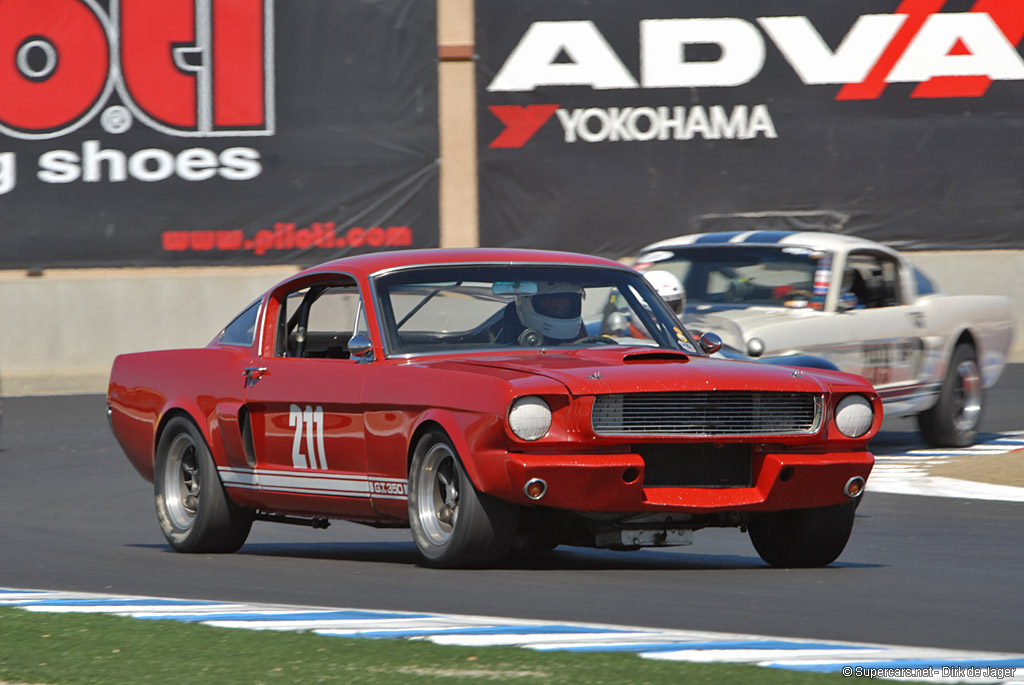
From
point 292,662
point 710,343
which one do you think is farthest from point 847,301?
point 292,662

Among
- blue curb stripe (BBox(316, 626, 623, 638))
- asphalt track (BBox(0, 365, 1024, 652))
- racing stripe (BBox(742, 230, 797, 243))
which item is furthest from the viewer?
racing stripe (BBox(742, 230, 797, 243))

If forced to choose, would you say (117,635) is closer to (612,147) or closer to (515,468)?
(515,468)

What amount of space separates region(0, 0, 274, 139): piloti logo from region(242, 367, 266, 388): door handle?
1433 cm

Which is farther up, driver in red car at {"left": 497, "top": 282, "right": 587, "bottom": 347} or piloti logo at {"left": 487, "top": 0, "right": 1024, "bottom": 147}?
piloti logo at {"left": 487, "top": 0, "right": 1024, "bottom": 147}

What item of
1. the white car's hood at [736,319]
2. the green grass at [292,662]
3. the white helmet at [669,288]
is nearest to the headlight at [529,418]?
the green grass at [292,662]

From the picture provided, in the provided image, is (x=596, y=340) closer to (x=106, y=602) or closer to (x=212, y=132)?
(x=106, y=602)

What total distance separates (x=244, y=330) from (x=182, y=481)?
817mm

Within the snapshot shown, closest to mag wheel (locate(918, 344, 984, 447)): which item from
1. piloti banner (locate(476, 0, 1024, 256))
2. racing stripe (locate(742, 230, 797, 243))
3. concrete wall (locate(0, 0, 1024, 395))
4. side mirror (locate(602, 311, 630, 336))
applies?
racing stripe (locate(742, 230, 797, 243))

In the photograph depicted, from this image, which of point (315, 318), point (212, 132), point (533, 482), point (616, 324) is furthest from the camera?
point (212, 132)

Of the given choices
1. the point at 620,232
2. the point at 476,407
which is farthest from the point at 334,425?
the point at 620,232

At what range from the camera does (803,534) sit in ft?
25.7

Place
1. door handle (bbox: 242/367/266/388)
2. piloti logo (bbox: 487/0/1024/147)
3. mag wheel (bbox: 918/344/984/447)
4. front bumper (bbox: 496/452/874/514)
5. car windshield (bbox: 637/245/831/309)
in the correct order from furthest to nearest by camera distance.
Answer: piloti logo (bbox: 487/0/1024/147) → mag wheel (bbox: 918/344/984/447) → car windshield (bbox: 637/245/831/309) → door handle (bbox: 242/367/266/388) → front bumper (bbox: 496/452/874/514)

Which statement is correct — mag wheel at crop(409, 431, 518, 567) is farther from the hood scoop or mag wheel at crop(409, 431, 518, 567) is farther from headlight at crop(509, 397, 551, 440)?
the hood scoop

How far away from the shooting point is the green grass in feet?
17.0
